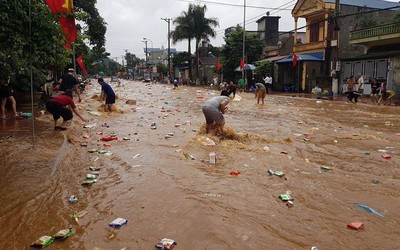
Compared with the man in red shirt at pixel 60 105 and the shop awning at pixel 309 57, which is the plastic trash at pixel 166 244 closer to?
the man in red shirt at pixel 60 105

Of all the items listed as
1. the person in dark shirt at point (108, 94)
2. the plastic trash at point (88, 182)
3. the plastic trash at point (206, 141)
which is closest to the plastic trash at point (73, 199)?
the plastic trash at point (88, 182)

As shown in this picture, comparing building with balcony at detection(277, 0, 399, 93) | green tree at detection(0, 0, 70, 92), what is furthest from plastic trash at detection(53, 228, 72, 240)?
building with balcony at detection(277, 0, 399, 93)

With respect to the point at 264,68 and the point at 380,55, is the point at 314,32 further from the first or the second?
the point at 380,55

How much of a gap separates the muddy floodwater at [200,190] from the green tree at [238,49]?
26.4 meters

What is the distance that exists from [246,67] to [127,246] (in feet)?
92.0

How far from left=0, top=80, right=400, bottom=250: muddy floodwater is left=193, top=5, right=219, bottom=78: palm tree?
33664 millimetres

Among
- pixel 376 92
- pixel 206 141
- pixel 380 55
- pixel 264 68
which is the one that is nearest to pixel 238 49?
pixel 264 68

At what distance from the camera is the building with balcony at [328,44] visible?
79.4 feet

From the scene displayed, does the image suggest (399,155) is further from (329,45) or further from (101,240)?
(329,45)

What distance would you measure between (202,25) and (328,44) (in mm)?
18342

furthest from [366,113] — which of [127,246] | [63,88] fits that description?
[127,246]

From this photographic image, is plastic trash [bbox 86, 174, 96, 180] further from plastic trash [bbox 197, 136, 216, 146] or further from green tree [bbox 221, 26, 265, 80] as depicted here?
green tree [bbox 221, 26, 265, 80]

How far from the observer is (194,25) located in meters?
40.0

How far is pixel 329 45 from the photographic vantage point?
1011 inches
